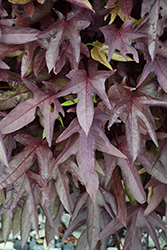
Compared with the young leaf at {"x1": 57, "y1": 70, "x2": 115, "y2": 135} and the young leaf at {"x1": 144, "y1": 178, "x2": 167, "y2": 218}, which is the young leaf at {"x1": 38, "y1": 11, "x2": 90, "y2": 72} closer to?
the young leaf at {"x1": 57, "y1": 70, "x2": 115, "y2": 135}

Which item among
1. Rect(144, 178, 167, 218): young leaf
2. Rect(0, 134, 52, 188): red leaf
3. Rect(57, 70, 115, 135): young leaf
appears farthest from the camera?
Rect(144, 178, 167, 218): young leaf

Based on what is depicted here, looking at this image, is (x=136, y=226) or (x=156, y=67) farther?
(x=136, y=226)

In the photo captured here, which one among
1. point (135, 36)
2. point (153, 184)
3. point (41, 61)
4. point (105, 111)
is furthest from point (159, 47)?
point (153, 184)

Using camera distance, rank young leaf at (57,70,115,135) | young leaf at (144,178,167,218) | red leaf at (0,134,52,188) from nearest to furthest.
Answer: young leaf at (57,70,115,135), red leaf at (0,134,52,188), young leaf at (144,178,167,218)

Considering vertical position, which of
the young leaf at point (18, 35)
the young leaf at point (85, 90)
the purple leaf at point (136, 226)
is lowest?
the purple leaf at point (136, 226)

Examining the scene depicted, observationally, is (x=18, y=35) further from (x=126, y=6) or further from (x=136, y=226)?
(x=136, y=226)

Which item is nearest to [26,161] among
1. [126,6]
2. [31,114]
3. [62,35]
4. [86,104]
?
[31,114]

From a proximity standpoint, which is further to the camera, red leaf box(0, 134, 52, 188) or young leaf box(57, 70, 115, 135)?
red leaf box(0, 134, 52, 188)

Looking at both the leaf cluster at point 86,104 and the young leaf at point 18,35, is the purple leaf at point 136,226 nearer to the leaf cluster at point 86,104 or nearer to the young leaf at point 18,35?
the leaf cluster at point 86,104

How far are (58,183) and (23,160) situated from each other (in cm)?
14

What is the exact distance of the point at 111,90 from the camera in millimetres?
744

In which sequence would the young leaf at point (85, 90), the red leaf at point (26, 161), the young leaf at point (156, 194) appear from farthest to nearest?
1. the young leaf at point (156, 194)
2. the red leaf at point (26, 161)
3. the young leaf at point (85, 90)

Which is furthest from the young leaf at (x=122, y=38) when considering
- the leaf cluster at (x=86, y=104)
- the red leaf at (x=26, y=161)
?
the red leaf at (x=26, y=161)

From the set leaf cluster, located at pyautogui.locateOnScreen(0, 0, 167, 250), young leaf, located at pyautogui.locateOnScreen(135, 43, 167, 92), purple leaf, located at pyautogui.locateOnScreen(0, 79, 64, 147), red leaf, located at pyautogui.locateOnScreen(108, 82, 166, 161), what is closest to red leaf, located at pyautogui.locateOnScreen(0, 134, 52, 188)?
leaf cluster, located at pyautogui.locateOnScreen(0, 0, 167, 250)
